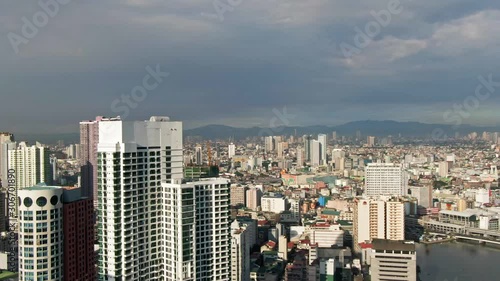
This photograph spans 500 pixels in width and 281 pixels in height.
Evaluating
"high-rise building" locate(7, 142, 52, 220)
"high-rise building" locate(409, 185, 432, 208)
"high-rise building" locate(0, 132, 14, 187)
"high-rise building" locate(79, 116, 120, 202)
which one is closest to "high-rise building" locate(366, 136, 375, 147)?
"high-rise building" locate(409, 185, 432, 208)

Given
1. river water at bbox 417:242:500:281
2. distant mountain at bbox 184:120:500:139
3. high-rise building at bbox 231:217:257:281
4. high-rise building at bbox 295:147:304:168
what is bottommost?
river water at bbox 417:242:500:281

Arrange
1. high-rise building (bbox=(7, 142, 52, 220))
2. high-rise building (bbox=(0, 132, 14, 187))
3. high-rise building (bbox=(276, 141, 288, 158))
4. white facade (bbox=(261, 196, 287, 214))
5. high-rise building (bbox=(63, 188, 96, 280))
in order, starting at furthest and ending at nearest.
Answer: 1. high-rise building (bbox=(276, 141, 288, 158))
2. white facade (bbox=(261, 196, 287, 214))
3. high-rise building (bbox=(0, 132, 14, 187))
4. high-rise building (bbox=(7, 142, 52, 220))
5. high-rise building (bbox=(63, 188, 96, 280))

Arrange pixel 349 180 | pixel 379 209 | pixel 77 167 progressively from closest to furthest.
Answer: pixel 379 209
pixel 77 167
pixel 349 180

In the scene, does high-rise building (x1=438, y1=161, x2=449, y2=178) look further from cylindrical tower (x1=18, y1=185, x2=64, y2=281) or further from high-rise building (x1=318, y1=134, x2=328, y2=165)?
cylindrical tower (x1=18, y1=185, x2=64, y2=281)

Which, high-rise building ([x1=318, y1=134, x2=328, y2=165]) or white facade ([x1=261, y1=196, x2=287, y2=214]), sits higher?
high-rise building ([x1=318, y1=134, x2=328, y2=165])

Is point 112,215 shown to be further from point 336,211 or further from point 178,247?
point 336,211

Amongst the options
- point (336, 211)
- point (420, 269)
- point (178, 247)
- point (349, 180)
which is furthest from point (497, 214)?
point (178, 247)

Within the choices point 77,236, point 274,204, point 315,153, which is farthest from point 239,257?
point 315,153

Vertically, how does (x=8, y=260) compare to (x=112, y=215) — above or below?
below
